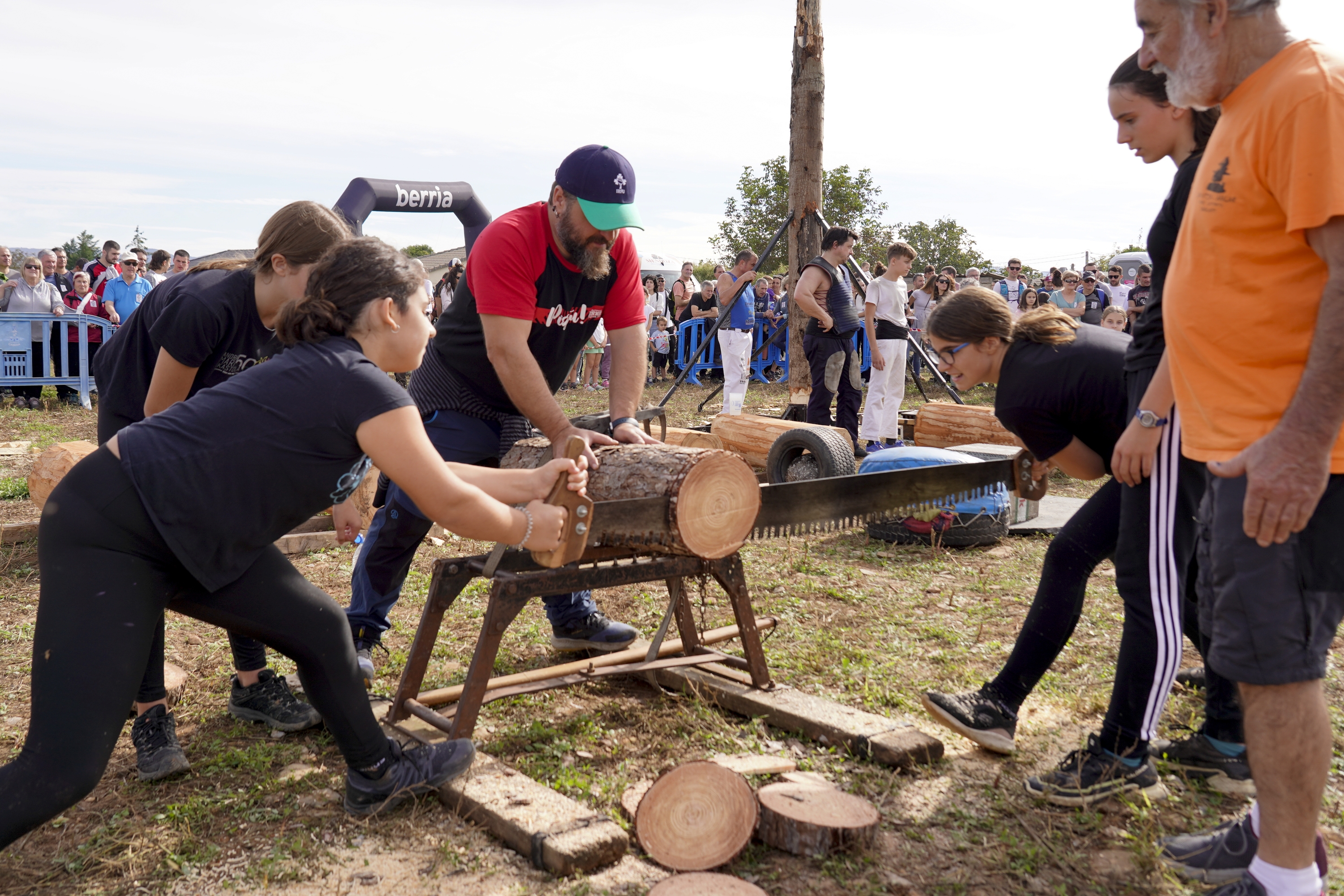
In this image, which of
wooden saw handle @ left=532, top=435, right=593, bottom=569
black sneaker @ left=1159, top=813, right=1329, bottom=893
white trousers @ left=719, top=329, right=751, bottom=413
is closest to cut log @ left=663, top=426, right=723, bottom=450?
white trousers @ left=719, top=329, right=751, bottom=413

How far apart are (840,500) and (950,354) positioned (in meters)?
0.86

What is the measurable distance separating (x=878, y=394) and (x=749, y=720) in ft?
21.0

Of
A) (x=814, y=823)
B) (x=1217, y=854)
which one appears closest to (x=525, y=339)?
(x=814, y=823)

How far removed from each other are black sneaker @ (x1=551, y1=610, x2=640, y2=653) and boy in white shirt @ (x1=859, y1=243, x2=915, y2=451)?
574 centimetres

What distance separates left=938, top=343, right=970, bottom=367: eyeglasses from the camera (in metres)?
3.31

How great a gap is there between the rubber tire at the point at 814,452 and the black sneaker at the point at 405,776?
4.06 meters

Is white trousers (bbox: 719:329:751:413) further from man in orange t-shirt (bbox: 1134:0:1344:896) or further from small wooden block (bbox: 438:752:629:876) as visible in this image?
man in orange t-shirt (bbox: 1134:0:1344:896)

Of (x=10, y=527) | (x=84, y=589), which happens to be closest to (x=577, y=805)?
(x=84, y=589)

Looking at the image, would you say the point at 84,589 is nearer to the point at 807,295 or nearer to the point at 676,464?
the point at 676,464

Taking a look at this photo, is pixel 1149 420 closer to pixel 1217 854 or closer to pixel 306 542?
pixel 1217 854

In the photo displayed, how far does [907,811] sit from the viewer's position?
295 cm

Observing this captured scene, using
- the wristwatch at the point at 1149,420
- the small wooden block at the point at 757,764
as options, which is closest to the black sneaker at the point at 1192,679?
the wristwatch at the point at 1149,420

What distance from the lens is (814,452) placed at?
703 cm

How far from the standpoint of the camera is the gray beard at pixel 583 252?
11.7 feet
